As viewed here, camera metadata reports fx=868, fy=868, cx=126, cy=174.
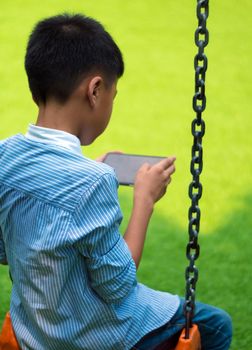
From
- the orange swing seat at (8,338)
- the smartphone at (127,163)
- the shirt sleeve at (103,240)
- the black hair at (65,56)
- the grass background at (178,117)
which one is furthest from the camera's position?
the grass background at (178,117)

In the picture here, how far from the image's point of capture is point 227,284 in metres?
3.04

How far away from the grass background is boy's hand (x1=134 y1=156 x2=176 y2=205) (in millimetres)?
970

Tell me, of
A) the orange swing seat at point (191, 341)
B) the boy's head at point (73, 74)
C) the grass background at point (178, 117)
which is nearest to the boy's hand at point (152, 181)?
the boy's head at point (73, 74)

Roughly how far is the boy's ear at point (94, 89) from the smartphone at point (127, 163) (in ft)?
1.04

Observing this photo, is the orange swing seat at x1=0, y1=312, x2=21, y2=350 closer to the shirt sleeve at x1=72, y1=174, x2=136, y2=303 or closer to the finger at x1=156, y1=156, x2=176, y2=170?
the shirt sleeve at x1=72, y1=174, x2=136, y2=303

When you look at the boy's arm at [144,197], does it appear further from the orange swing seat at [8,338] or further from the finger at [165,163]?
the orange swing seat at [8,338]

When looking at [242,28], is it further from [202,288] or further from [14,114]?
[202,288]

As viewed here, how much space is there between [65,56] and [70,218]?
1.11ft

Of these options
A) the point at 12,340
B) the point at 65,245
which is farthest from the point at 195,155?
the point at 12,340

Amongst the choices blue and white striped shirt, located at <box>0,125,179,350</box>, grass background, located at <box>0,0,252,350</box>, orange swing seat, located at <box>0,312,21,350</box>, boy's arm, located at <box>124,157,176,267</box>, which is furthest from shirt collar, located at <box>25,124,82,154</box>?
grass background, located at <box>0,0,252,350</box>

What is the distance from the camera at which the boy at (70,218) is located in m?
1.62

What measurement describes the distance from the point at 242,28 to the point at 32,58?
138 inches

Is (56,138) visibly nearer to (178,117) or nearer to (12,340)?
(12,340)

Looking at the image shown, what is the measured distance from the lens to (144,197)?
73.5 inches
